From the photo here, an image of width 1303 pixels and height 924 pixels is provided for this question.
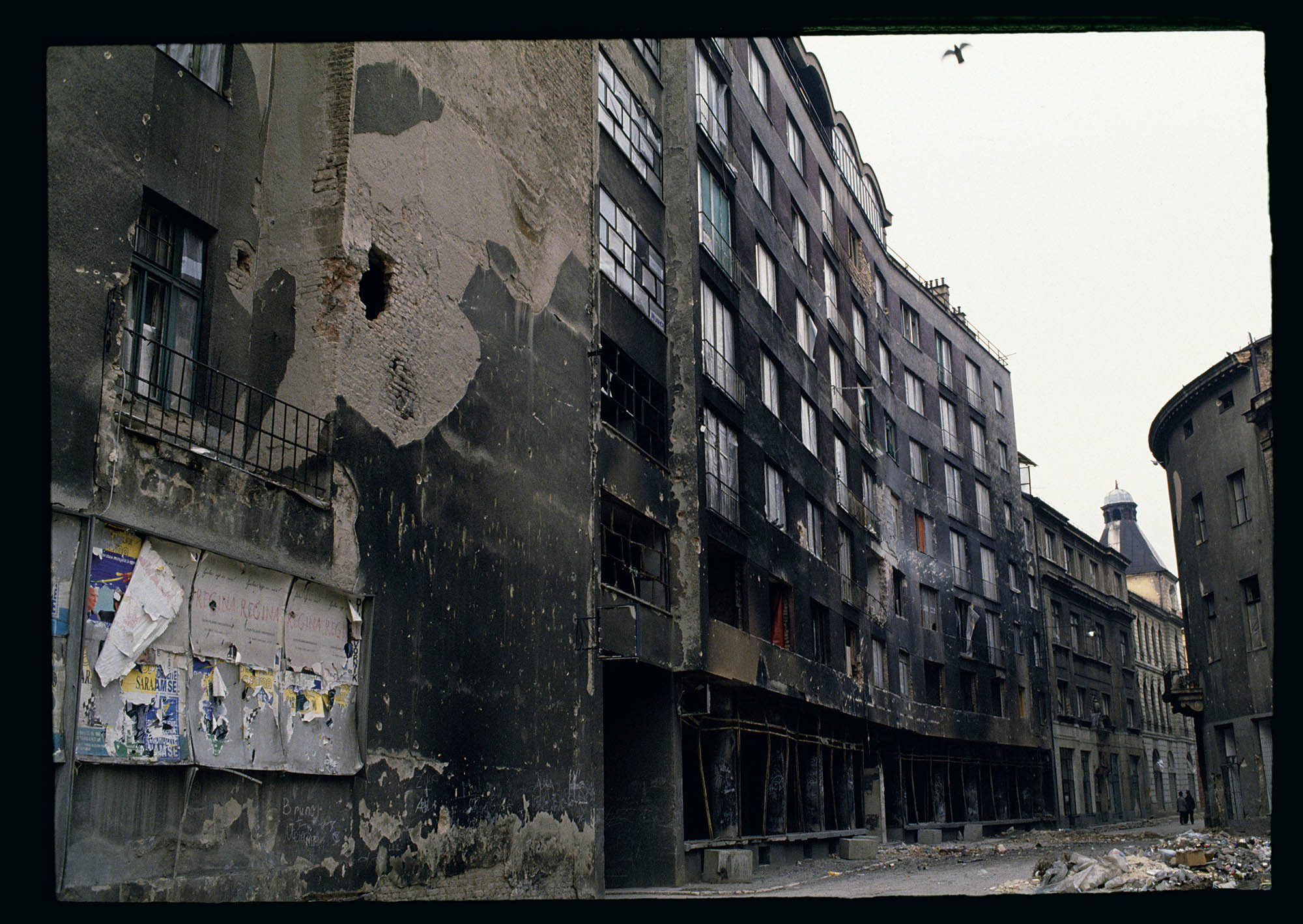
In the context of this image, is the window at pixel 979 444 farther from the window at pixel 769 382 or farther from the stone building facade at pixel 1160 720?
the window at pixel 769 382

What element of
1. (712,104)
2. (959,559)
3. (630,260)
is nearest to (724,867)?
(630,260)

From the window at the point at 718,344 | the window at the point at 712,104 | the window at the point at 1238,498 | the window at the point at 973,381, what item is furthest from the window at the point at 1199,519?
the window at the point at 712,104

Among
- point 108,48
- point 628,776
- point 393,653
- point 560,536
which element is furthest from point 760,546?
point 108,48

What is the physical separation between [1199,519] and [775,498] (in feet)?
42.7

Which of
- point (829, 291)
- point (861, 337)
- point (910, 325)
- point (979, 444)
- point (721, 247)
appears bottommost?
point (721, 247)

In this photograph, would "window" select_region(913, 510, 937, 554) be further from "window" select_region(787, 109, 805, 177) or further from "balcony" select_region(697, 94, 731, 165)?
"balcony" select_region(697, 94, 731, 165)

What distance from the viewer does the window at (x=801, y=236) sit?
3003cm

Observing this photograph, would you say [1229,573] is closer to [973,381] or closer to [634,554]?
[634,554]

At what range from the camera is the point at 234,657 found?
9.85 meters

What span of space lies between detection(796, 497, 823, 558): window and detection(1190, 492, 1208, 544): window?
10.2 metres

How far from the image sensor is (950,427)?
44031 mm

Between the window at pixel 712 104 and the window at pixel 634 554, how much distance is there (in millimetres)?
8703

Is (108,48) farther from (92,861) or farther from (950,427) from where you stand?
(950,427)

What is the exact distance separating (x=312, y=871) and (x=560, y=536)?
6.24 metres
